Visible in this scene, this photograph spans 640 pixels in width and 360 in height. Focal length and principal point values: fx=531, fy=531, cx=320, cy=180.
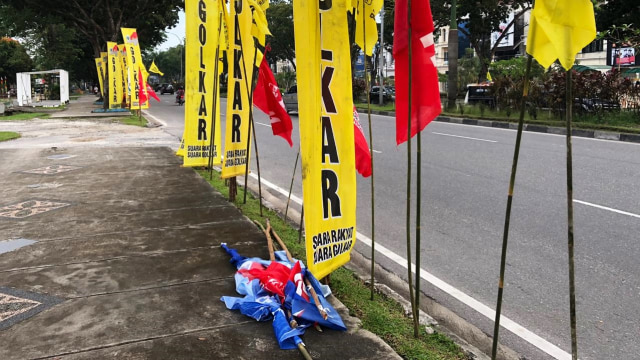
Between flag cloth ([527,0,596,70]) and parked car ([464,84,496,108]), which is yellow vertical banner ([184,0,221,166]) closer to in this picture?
flag cloth ([527,0,596,70])

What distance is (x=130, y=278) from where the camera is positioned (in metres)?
4.10

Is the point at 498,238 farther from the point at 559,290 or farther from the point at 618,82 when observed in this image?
the point at 618,82

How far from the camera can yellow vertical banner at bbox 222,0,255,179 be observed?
5.84 meters

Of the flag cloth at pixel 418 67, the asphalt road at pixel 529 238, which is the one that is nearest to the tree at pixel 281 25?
the asphalt road at pixel 529 238

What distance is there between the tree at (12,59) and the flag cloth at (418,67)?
66.3 meters

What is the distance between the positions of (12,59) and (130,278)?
67650 mm

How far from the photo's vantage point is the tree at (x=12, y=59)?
61.9 m

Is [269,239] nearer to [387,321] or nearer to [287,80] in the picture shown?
[387,321]

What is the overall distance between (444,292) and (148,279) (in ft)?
7.52

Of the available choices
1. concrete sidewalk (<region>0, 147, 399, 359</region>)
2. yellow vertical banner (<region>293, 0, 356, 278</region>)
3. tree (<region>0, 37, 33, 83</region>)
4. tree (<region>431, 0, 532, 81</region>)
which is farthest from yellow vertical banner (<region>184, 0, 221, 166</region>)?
tree (<region>0, 37, 33, 83</region>)

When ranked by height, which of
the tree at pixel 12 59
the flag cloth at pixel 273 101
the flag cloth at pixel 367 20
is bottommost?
the flag cloth at pixel 273 101

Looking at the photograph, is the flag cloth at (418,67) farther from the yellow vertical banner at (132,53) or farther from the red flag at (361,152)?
the yellow vertical banner at (132,53)

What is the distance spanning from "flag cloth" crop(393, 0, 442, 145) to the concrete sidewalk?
137 cm

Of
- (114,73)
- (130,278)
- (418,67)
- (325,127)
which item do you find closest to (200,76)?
(130,278)
